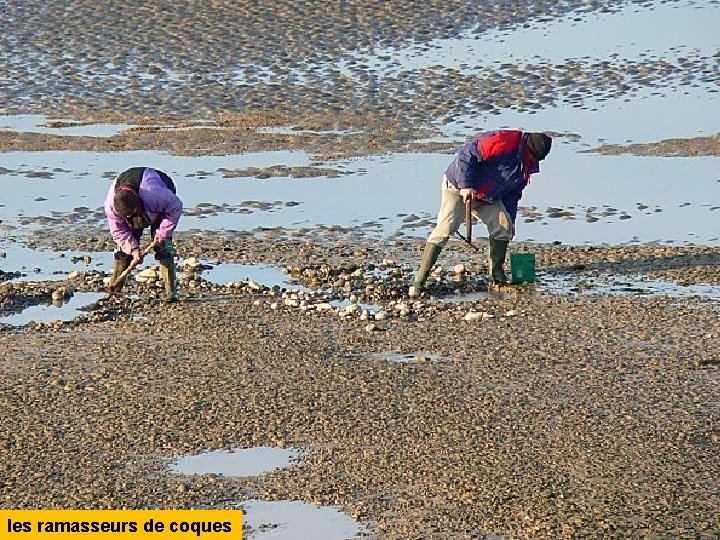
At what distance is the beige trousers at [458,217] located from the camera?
1279 centimetres

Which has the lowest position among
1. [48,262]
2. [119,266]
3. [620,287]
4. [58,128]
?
[620,287]

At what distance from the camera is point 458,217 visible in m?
12.9

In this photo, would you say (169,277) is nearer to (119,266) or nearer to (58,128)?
(119,266)

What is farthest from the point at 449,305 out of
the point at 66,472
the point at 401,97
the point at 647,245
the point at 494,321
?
the point at 401,97

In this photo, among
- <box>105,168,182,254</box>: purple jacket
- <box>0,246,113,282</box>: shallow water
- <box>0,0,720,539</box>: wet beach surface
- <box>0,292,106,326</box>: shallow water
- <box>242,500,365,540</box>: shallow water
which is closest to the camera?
<box>242,500,365,540</box>: shallow water

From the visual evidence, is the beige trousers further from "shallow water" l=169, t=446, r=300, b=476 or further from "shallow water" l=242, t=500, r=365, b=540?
"shallow water" l=242, t=500, r=365, b=540

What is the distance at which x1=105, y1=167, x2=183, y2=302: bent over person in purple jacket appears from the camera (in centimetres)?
1222

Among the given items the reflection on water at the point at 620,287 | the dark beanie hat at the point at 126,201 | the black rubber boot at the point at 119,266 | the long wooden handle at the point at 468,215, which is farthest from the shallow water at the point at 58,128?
the reflection on water at the point at 620,287

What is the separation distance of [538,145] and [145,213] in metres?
3.05

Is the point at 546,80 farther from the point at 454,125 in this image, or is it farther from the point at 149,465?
the point at 149,465

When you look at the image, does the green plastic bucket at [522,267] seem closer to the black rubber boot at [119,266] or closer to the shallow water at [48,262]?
the black rubber boot at [119,266]

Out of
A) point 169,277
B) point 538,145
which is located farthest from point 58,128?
point 538,145

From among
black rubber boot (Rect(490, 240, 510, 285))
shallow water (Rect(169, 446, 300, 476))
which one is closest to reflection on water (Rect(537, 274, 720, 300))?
black rubber boot (Rect(490, 240, 510, 285))

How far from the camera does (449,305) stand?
1225 centimetres
